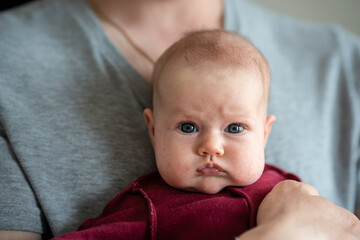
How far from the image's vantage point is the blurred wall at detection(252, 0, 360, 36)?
1883mm

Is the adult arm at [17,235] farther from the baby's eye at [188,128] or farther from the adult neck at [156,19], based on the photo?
the adult neck at [156,19]

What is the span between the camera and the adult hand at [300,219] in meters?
0.71

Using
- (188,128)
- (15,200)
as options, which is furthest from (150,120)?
(15,200)

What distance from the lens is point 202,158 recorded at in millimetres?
853

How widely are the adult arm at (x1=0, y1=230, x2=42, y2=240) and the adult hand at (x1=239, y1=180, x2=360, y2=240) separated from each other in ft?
1.81

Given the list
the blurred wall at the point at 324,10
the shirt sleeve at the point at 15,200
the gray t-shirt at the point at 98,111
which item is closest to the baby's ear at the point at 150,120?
the gray t-shirt at the point at 98,111

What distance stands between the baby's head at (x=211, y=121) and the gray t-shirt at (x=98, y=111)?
171mm

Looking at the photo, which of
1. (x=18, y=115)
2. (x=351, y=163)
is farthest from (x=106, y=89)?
(x=351, y=163)

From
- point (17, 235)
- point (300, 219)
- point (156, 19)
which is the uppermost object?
point (156, 19)

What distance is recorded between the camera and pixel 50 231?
98 cm

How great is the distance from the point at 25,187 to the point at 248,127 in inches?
23.5

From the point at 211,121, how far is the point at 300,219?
0.29 m

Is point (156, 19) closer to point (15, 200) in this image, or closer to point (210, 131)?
point (210, 131)

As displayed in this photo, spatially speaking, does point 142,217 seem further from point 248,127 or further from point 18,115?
point 18,115
